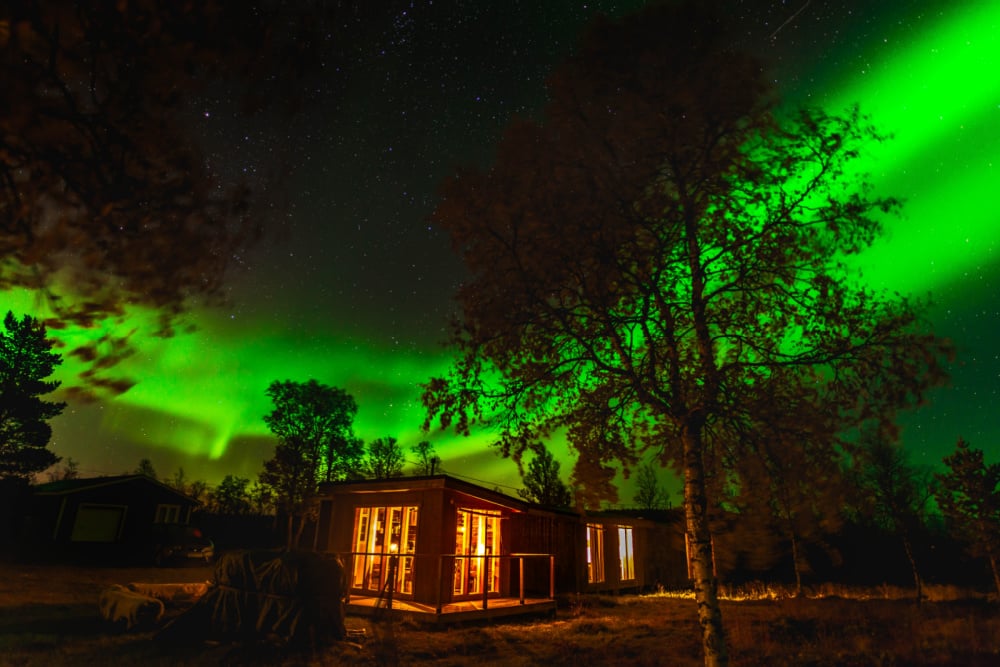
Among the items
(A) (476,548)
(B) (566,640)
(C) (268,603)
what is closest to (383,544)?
(A) (476,548)

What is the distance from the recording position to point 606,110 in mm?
8516

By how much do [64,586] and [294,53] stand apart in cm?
2035

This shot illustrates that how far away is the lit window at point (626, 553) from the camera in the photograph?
1069 inches

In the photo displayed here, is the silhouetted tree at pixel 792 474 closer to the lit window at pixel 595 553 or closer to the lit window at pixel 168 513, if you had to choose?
the lit window at pixel 595 553

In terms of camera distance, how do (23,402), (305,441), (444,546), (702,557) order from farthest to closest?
(305,441)
(23,402)
(444,546)
(702,557)

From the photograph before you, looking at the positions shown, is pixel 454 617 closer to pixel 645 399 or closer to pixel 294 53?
pixel 645 399

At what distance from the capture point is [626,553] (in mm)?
27797

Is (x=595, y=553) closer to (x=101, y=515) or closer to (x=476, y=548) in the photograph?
(x=476, y=548)

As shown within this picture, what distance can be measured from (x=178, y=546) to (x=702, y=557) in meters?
30.3

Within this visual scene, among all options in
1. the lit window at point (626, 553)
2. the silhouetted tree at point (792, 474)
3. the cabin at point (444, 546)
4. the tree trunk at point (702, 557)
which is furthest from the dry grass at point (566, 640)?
the lit window at point (626, 553)

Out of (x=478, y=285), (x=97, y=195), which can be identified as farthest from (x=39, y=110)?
(x=478, y=285)

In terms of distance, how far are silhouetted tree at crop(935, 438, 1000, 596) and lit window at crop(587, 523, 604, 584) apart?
2014 cm

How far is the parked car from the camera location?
90.2 ft

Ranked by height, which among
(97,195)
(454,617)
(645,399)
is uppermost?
(97,195)
